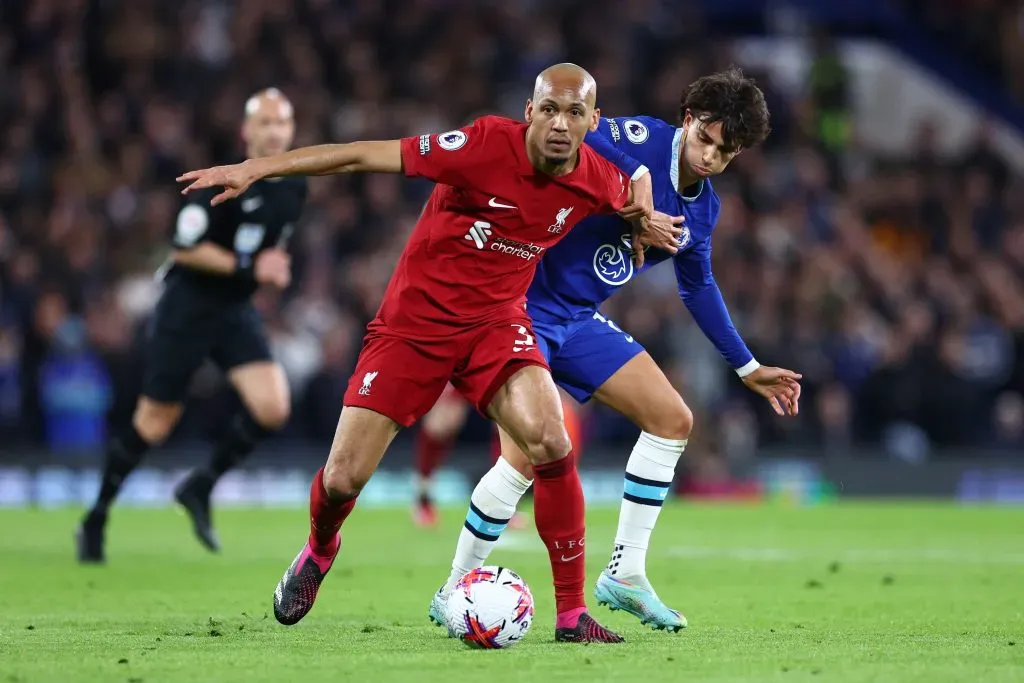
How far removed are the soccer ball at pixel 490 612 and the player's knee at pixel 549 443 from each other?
50cm

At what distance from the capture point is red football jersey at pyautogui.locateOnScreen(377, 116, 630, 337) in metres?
6.37

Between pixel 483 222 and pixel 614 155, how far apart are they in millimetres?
765

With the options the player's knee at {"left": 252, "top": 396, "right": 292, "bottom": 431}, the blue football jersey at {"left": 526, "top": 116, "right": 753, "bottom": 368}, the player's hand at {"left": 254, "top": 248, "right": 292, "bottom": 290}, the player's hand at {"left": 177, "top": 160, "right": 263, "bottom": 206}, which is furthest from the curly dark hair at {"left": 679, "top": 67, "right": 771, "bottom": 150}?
the player's knee at {"left": 252, "top": 396, "right": 292, "bottom": 431}

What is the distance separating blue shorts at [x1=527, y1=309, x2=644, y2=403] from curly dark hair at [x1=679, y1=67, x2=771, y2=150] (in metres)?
1.03

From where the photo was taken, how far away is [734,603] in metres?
8.02

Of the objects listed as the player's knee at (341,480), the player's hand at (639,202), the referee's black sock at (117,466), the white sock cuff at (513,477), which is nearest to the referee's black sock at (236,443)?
the referee's black sock at (117,466)

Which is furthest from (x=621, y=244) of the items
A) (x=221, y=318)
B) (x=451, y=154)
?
(x=221, y=318)

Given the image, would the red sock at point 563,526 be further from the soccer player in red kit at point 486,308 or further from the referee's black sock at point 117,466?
the referee's black sock at point 117,466

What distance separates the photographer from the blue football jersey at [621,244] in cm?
723

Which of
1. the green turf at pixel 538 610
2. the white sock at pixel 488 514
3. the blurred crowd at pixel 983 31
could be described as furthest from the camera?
the blurred crowd at pixel 983 31

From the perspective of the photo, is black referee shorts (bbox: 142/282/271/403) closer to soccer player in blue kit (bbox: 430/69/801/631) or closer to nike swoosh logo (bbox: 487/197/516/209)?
soccer player in blue kit (bbox: 430/69/801/631)

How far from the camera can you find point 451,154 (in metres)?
6.30

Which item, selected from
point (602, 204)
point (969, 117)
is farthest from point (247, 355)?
point (969, 117)

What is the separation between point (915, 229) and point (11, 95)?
36.9 ft
